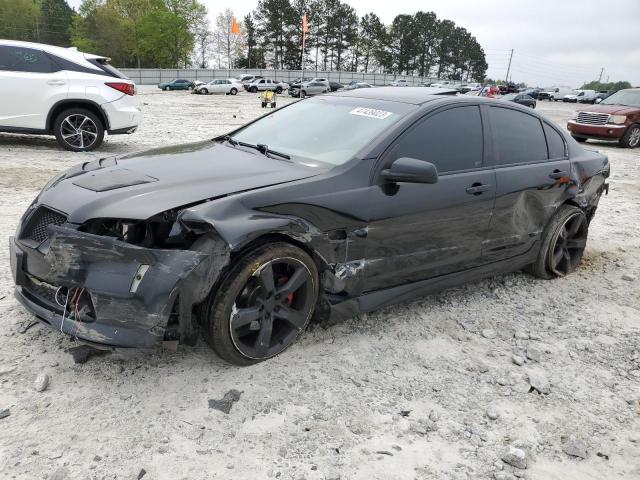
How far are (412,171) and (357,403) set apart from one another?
1362mm

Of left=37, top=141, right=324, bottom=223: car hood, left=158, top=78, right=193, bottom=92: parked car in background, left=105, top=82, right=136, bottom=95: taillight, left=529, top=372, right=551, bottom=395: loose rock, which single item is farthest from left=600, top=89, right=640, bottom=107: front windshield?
left=158, top=78, right=193, bottom=92: parked car in background

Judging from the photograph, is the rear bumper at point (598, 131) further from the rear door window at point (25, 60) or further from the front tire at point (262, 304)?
the front tire at point (262, 304)

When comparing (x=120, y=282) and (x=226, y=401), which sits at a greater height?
(x=120, y=282)

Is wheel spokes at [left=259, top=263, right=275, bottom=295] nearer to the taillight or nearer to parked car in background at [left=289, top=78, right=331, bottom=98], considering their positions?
the taillight

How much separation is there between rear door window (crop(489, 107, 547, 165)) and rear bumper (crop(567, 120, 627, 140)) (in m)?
12.5

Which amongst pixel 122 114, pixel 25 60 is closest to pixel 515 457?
pixel 122 114

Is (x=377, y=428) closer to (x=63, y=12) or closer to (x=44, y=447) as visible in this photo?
(x=44, y=447)

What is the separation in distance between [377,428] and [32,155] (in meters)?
8.21

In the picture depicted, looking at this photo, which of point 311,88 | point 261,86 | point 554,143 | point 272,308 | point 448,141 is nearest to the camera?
point 272,308

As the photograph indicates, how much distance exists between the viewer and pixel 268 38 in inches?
3406

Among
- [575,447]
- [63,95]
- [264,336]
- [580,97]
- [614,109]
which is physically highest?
[580,97]

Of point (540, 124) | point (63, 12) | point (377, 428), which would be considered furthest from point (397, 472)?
point (63, 12)

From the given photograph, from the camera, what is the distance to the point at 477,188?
12.6ft

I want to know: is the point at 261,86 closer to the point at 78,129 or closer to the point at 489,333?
the point at 78,129
